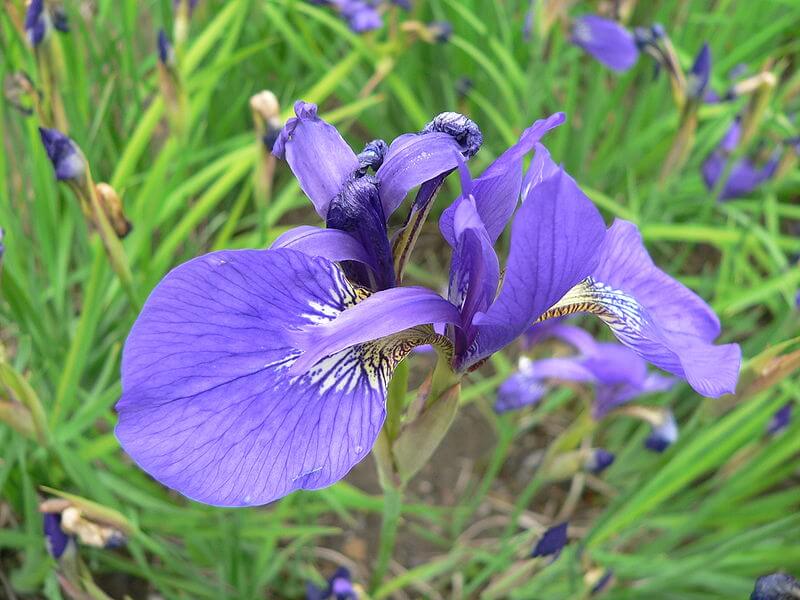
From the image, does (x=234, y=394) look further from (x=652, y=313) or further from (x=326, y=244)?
(x=652, y=313)

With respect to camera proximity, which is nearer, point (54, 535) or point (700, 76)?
point (54, 535)

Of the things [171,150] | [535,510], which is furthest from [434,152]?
[535,510]

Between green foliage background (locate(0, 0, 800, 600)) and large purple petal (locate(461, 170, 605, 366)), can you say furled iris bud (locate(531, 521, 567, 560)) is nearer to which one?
green foliage background (locate(0, 0, 800, 600))

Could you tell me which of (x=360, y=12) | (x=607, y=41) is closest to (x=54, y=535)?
(x=360, y=12)

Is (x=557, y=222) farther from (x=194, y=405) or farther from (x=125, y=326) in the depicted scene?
(x=125, y=326)

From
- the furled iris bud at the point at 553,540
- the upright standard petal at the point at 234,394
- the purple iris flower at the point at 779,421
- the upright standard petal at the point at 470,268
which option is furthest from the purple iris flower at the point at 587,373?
the upright standard petal at the point at 234,394

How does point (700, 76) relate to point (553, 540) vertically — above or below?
above
